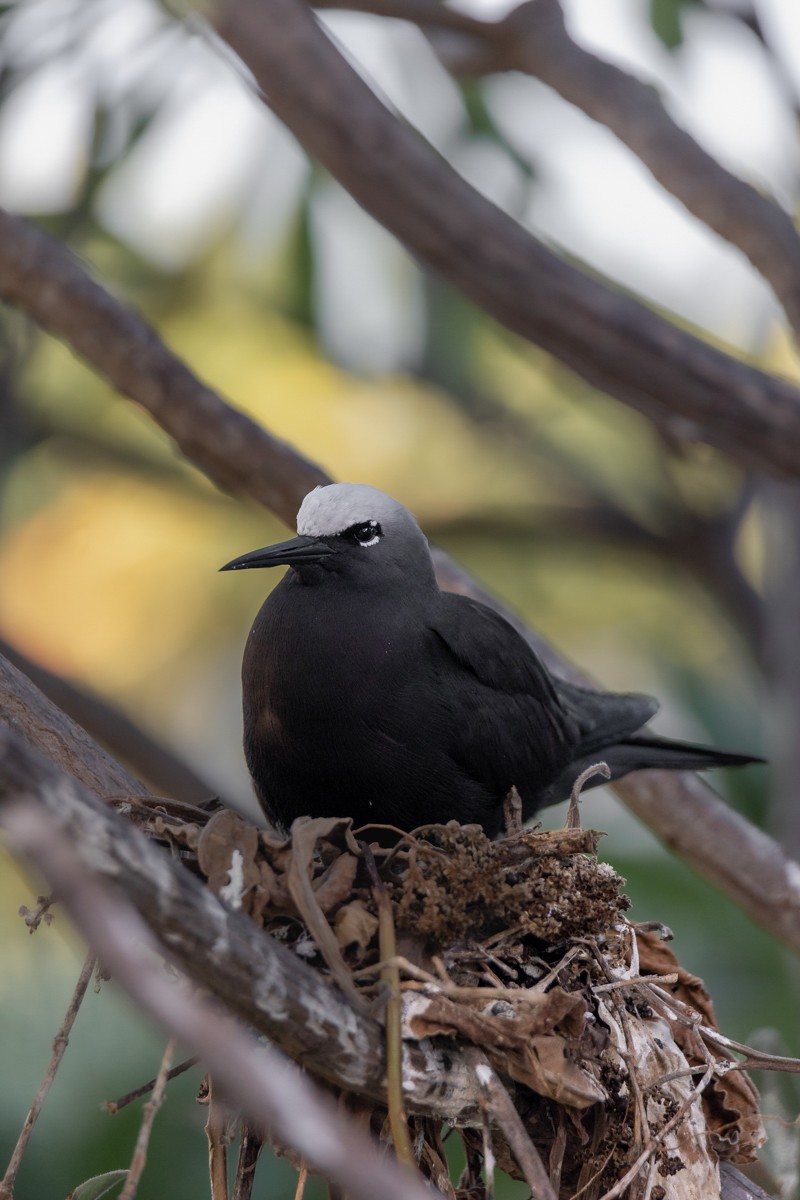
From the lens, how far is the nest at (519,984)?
8.23 feet

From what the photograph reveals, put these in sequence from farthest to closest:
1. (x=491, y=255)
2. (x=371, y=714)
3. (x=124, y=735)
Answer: (x=124, y=735) → (x=491, y=255) → (x=371, y=714)

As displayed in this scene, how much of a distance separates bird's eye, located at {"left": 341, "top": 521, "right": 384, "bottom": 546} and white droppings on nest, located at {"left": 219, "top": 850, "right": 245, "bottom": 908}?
119cm

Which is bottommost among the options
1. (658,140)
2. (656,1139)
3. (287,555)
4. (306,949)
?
(306,949)

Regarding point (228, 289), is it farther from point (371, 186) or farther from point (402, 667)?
point (402, 667)

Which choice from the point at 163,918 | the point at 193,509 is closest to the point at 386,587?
the point at 163,918

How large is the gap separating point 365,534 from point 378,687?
45cm

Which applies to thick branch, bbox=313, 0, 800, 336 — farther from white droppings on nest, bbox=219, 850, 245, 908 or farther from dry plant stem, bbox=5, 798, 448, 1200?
dry plant stem, bbox=5, 798, 448, 1200

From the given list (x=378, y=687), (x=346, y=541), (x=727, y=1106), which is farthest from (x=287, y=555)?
(x=727, y=1106)

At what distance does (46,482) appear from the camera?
25.5 ft

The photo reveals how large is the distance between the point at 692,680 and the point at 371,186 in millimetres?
3370

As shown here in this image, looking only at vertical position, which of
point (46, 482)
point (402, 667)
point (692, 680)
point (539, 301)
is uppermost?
point (539, 301)

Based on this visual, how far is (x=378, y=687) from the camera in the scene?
133 inches

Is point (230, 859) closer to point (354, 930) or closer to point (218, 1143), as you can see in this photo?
point (354, 930)

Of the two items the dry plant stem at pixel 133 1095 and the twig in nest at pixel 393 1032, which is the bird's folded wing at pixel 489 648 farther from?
the dry plant stem at pixel 133 1095
